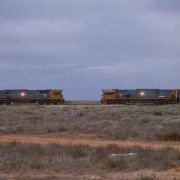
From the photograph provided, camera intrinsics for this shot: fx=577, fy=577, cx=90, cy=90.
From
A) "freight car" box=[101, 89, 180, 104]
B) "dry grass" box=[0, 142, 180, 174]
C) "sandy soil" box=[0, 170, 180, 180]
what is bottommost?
"sandy soil" box=[0, 170, 180, 180]

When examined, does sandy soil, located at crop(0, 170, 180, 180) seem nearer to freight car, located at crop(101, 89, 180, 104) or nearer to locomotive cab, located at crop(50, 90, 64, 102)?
freight car, located at crop(101, 89, 180, 104)

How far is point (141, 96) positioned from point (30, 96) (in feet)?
67.7

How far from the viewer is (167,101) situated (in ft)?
334

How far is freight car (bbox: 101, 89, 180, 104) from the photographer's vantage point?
102m

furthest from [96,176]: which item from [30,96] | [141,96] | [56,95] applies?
[30,96]

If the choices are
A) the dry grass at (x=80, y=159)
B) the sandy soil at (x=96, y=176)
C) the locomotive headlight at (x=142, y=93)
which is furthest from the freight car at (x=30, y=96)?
the sandy soil at (x=96, y=176)

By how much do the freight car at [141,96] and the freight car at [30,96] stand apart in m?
8.89

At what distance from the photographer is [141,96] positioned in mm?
104125

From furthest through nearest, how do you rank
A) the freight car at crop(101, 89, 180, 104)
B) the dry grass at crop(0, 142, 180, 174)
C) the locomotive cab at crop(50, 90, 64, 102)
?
the locomotive cab at crop(50, 90, 64, 102)
the freight car at crop(101, 89, 180, 104)
the dry grass at crop(0, 142, 180, 174)

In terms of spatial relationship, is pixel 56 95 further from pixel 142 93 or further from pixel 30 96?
pixel 142 93

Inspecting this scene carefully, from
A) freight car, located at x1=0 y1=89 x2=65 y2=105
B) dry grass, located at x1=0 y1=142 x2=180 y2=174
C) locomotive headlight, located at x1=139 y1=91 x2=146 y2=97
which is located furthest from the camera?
freight car, located at x1=0 y1=89 x2=65 y2=105

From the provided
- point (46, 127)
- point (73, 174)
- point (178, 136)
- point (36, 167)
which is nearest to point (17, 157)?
point (36, 167)

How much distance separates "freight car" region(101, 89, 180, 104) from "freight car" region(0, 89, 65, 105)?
29.2 feet

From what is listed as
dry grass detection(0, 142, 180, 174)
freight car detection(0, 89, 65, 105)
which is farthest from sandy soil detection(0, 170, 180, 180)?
freight car detection(0, 89, 65, 105)
